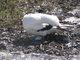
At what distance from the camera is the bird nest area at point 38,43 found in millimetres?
5945

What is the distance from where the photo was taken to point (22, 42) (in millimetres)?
6301

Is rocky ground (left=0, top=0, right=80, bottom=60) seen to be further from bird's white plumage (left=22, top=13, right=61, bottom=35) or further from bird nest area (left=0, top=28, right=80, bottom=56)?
bird's white plumage (left=22, top=13, right=61, bottom=35)

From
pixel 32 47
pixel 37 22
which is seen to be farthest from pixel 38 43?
pixel 37 22

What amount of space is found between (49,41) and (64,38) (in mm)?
268

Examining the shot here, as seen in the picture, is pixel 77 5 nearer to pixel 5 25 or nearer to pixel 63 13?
pixel 63 13

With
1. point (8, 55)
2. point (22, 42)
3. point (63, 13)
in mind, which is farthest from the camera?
point (63, 13)

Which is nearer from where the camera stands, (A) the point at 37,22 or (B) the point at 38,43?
(A) the point at 37,22

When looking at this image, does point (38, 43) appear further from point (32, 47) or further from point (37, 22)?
point (37, 22)

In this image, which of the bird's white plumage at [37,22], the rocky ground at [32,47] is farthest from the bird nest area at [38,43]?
the bird's white plumage at [37,22]

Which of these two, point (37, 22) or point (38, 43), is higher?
point (37, 22)

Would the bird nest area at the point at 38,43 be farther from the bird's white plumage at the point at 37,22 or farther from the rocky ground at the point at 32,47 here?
the bird's white plumage at the point at 37,22

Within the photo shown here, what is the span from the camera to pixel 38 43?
618cm

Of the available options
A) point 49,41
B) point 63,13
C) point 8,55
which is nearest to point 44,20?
point 49,41

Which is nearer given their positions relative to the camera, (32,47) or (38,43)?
(32,47)
